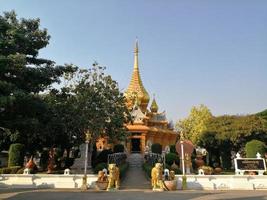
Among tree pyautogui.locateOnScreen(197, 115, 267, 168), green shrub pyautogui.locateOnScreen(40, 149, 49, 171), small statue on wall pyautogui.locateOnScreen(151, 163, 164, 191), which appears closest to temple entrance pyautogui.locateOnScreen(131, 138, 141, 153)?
tree pyautogui.locateOnScreen(197, 115, 267, 168)

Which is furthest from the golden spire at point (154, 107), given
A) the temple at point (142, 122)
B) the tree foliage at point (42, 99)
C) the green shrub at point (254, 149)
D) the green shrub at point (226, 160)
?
the green shrub at point (254, 149)

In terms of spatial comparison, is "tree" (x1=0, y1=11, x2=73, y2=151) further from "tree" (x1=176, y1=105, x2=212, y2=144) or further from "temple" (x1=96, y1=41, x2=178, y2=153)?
"tree" (x1=176, y1=105, x2=212, y2=144)

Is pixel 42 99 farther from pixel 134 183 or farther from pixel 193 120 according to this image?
pixel 193 120

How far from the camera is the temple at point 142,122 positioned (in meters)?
44.1

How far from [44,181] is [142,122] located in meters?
28.3

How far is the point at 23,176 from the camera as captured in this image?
1789 cm

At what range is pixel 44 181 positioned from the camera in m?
17.8

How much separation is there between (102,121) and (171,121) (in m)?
28.8

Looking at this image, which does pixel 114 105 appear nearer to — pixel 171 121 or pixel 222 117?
pixel 222 117

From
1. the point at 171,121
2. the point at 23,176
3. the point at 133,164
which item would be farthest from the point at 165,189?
the point at 171,121

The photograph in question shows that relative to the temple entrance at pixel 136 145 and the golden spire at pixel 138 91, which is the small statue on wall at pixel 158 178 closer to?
the temple entrance at pixel 136 145

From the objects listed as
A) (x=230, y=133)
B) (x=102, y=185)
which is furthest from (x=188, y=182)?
(x=230, y=133)

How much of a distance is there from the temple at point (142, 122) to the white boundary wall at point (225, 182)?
20.7 meters

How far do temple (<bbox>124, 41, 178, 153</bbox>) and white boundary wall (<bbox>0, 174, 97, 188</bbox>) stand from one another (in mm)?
20404
